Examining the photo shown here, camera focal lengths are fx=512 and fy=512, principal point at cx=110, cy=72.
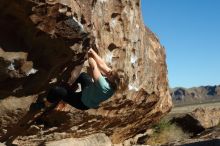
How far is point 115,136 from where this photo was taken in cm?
1435

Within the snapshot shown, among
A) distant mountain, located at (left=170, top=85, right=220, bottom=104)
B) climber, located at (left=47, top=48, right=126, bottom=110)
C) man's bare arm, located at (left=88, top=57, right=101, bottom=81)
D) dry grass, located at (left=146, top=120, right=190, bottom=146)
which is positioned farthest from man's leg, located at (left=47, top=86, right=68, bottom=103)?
distant mountain, located at (left=170, top=85, right=220, bottom=104)

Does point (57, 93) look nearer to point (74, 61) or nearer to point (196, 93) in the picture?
point (74, 61)

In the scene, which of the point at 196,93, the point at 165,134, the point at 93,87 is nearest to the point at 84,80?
the point at 93,87

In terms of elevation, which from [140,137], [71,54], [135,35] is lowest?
[140,137]

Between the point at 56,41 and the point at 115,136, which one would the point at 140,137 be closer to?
the point at 115,136

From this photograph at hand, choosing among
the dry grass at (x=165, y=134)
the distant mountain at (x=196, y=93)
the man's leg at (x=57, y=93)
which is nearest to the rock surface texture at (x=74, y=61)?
the man's leg at (x=57, y=93)

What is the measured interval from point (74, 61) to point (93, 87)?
47cm

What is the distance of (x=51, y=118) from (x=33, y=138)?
0.68 m

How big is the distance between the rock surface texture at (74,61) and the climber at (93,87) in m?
0.18

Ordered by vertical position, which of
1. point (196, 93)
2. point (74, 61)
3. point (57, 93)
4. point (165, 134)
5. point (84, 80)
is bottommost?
point (165, 134)

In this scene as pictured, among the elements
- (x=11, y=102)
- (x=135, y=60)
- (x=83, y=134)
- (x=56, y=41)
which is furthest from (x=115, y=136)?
(x=56, y=41)

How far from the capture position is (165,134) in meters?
21.3

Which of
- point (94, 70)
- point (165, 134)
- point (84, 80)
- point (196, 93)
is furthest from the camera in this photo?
point (196, 93)

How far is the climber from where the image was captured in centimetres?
734
